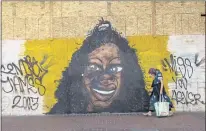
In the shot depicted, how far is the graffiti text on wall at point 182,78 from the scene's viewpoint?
11.4 metres

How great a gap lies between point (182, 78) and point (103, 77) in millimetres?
2323

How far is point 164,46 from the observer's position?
11422mm

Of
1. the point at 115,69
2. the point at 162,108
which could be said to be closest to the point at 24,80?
the point at 115,69

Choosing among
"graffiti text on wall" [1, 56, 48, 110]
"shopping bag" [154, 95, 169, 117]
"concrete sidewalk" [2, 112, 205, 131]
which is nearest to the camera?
"concrete sidewalk" [2, 112, 205, 131]

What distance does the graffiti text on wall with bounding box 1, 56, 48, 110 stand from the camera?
11359 millimetres

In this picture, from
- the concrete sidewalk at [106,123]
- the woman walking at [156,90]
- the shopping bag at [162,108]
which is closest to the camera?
the concrete sidewalk at [106,123]

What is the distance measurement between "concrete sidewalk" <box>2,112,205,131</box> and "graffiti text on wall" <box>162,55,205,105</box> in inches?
21.6

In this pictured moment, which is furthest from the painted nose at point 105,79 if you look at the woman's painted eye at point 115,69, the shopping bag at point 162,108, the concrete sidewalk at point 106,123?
the shopping bag at point 162,108

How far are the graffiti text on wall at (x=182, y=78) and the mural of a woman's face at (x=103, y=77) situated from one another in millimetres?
1444

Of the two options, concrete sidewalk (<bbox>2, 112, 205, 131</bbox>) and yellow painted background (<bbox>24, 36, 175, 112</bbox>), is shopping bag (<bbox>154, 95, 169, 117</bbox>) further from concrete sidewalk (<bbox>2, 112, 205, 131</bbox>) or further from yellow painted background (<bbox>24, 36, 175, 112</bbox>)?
yellow painted background (<bbox>24, 36, 175, 112</bbox>)

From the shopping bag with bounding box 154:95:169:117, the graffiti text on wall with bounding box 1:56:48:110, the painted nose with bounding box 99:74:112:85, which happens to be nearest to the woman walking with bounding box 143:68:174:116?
the shopping bag with bounding box 154:95:169:117

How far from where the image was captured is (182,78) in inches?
451

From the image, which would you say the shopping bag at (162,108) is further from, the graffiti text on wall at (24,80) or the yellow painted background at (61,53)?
the graffiti text on wall at (24,80)

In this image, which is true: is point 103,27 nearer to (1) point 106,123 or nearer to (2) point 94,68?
(2) point 94,68
